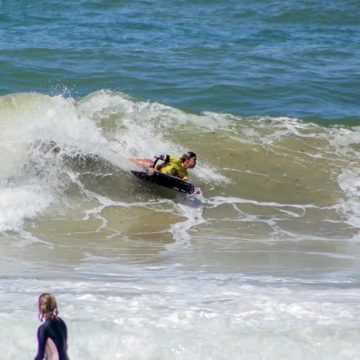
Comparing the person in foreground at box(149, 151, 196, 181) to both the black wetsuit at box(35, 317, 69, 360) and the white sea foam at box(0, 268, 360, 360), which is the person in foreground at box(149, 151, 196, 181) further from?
the black wetsuit at box(35, 317, 69, 360)

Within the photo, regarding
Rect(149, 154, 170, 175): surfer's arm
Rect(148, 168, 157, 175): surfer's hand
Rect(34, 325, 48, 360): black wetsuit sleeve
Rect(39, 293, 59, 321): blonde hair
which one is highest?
Rect(39, 293, 59, 321): blonde hair

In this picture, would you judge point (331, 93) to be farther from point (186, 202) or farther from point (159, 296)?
point (159, 296)

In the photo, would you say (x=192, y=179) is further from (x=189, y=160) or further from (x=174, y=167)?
(x=189, y=160)

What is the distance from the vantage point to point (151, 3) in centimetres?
2931

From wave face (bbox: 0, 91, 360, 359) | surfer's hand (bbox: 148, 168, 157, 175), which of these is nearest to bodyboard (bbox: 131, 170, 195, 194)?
surfer's hand (bbox: 148, 168, 157, 175)

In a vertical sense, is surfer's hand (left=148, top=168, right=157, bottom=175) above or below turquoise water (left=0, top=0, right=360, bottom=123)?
below

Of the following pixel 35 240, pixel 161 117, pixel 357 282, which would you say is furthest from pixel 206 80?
pixel 357 282

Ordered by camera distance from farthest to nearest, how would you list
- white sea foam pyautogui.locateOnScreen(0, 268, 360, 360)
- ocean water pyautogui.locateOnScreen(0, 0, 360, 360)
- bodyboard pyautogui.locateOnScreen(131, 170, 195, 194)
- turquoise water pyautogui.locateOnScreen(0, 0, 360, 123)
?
1. turquoise water pyautogui.locateOnScreen(0, 0, 360, 123)
2. bodyboard pyautogui.locateOnScreen(131, 170, 195, 194)
3. ocean water pyautogui.locateOnScreen(0, 0, 360, 360)
4. white sea foam pyautogui.locateOnScreen(0, 268, 360, 360)

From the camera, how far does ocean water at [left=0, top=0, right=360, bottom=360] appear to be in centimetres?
739

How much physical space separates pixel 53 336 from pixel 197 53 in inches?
708

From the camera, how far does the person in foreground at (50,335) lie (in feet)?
19.8

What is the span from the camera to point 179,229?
12492 mm

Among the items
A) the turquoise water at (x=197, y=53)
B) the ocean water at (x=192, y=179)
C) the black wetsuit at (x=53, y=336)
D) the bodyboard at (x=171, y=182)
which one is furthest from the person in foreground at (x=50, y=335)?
the turquoise water at (x=197, y=53)

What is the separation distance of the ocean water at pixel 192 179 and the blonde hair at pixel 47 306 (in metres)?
0.89
